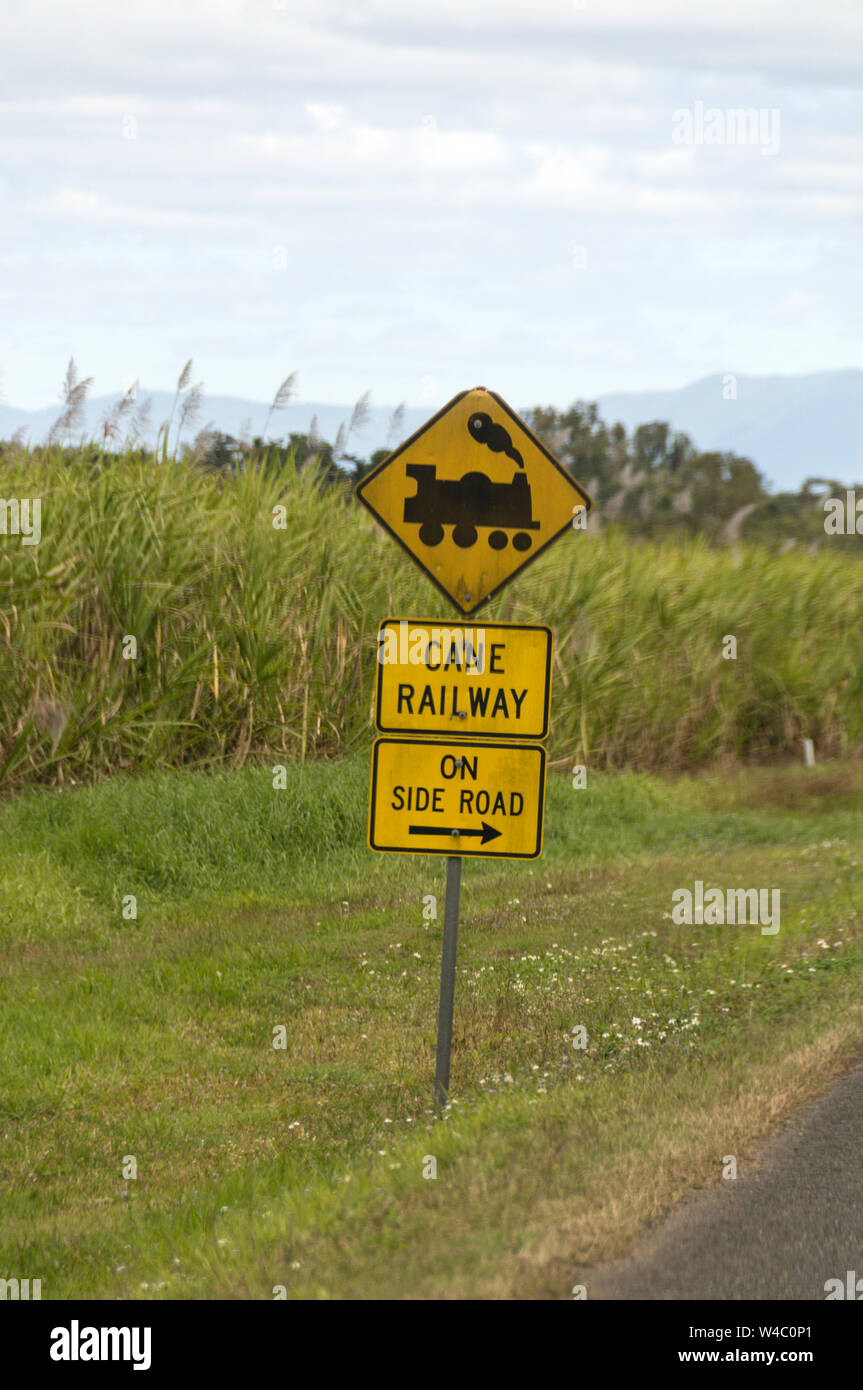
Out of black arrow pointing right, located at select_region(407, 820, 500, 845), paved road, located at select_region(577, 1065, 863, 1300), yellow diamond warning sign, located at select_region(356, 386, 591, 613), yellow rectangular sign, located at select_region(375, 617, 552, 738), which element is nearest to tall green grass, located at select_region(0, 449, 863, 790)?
yellow diamond warning sign, located at select_region(356, 386, 591, 613)

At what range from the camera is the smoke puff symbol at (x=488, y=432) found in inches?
251

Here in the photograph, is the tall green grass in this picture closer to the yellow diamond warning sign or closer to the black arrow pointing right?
the yellow diamond warning sign

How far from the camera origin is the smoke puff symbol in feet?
21.0

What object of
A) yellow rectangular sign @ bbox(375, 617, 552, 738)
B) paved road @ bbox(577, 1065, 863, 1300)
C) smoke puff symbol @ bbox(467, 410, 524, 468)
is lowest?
paved road @ bbox(577, 1065, 863, 1300)

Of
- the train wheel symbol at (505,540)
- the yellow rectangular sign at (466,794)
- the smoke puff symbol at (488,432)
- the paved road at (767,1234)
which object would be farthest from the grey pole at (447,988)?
the smoke puff symbol at (488,432)

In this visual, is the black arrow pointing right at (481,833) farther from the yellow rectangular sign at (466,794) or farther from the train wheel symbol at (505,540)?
the train wheel symbol at (505,540)

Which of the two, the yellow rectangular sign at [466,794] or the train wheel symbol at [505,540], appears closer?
the yellow rectangular sign at [466,794]

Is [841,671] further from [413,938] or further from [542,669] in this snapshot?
[542,669]

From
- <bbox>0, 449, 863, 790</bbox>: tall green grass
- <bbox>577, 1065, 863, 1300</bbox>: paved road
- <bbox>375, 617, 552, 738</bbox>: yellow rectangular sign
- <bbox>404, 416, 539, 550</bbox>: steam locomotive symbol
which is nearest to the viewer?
<bbox>577, 1065, 863, 1300</bbox>: paved road

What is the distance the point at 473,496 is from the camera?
255 inches

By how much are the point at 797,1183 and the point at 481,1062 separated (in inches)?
89.3

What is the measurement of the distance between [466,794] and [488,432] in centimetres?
157

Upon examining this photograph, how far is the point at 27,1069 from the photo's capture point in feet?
23.6

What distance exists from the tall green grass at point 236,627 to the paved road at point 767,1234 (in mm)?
8092
